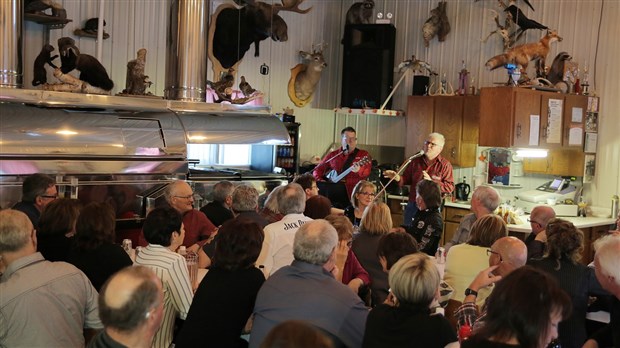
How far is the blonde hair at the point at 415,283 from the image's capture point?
278cm

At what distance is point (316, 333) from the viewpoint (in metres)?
1.87

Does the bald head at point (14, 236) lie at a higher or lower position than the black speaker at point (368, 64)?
lower

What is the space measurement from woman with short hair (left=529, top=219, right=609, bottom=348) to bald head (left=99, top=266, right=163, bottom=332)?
2295 millimetres

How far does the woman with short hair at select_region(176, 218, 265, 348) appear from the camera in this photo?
128 inches

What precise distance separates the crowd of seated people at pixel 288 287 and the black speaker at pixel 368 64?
521 cm

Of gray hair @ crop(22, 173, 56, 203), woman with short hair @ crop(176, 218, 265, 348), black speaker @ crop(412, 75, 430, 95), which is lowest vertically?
woman with short hair @ crop(176, 218, 265, 348)

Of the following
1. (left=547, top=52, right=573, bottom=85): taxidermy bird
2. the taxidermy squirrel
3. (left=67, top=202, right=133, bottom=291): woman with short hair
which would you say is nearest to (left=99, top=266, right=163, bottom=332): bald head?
(left=67, top=202, right=133, bottom=291): woman with short hair

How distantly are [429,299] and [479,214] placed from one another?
279 cm

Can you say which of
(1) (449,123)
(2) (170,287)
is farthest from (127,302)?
(1) (449,123)

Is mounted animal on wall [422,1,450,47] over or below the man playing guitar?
over

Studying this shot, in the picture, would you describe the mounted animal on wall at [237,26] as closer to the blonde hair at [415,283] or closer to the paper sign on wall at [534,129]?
the paper sign on wall at [534,129]

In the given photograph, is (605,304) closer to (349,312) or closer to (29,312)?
(349,312)

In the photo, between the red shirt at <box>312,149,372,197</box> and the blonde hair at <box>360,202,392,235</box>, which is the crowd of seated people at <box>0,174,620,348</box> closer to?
the blonde hair at <box>360,202,392,235</box>

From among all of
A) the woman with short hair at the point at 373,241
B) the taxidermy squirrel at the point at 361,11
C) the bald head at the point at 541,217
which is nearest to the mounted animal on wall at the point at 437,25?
the taxidermy squirrel at the point at 361,11
